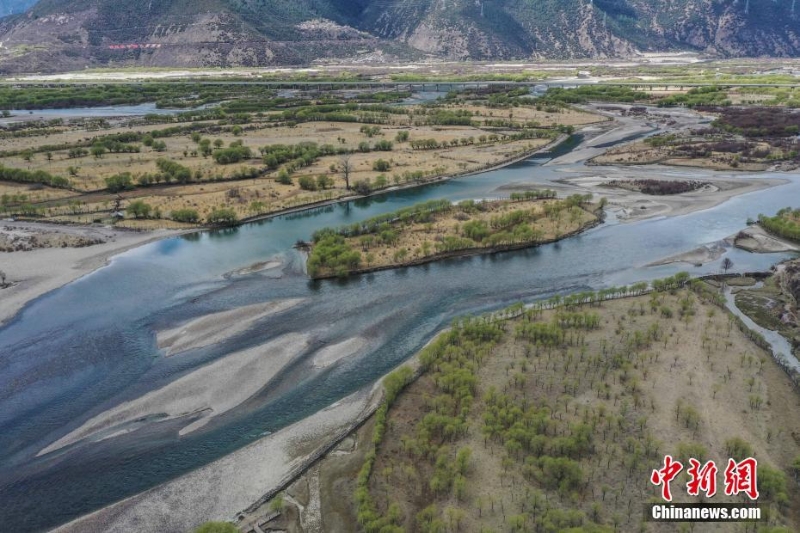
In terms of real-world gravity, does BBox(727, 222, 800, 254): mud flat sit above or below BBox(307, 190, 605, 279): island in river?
below

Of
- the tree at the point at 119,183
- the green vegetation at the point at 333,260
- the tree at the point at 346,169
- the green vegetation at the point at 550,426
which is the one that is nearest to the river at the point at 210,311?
the green vegetation at the point at 333,260

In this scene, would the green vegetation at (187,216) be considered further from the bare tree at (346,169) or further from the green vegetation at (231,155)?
the green vegetation at (231,155)

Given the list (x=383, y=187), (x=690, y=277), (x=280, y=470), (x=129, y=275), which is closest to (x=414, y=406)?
(x=280, y=470)

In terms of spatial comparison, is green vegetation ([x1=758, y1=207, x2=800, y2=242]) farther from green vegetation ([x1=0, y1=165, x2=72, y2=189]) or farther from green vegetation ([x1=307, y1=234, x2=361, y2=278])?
green vegetation ([x1=0, y1=165, x2=72, y2=189])

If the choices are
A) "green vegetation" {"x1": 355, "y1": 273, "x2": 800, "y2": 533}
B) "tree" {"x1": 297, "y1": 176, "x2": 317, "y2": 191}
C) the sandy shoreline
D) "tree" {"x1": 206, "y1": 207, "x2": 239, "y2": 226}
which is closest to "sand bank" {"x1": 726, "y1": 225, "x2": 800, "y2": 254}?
"green vegetation" {"x1": 355, "y1": 273, "x2": 800, "y2": 533}

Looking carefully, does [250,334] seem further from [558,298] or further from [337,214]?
[337,214]

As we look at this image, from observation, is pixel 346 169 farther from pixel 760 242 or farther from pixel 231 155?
pixel 760 242
